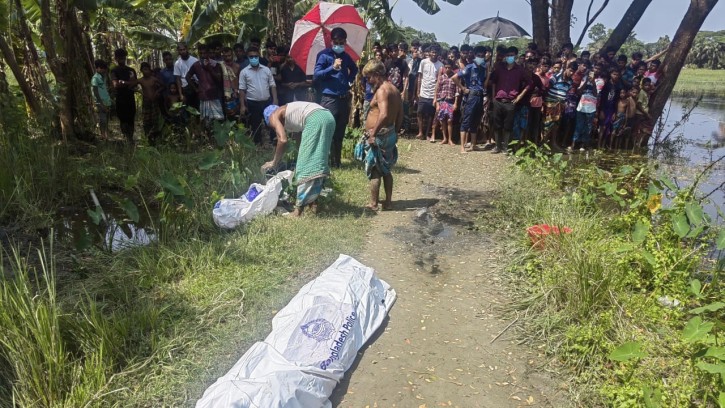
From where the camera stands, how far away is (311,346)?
2789 millimetres

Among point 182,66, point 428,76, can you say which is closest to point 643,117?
point 428,76

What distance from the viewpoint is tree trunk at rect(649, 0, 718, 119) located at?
908 centimetres

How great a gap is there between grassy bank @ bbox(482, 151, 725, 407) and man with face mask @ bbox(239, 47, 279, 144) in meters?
4.39

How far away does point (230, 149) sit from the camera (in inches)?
244

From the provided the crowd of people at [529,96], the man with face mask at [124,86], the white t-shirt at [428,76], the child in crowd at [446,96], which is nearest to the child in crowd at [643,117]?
the crowd of people at [529,96]

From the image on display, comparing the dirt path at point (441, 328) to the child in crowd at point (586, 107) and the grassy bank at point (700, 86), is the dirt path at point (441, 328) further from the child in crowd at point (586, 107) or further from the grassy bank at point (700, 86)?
the grassy bank at point (700, 86)

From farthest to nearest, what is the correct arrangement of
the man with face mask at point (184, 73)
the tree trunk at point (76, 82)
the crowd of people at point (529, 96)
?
the crowd of people at point (529, 96) < the man with face mask at point (184, 73) < the tree trunk at point (76, 82)

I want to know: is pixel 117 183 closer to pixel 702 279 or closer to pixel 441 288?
pixel 441 288

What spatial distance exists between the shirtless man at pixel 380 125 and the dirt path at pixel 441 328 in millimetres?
489

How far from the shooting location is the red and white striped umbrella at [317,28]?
7.50 meters

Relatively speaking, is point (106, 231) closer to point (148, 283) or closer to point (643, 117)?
point (148, 283)

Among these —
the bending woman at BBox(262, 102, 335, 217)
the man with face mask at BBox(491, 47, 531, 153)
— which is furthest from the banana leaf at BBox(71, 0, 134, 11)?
the man with face mask at BBox(491, 47, 531, 153)

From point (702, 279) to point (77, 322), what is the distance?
14.6 ft

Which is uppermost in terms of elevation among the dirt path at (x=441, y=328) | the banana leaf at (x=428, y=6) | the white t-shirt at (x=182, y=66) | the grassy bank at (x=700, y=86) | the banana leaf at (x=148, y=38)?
the banana leaf at (x=428, y=6)
